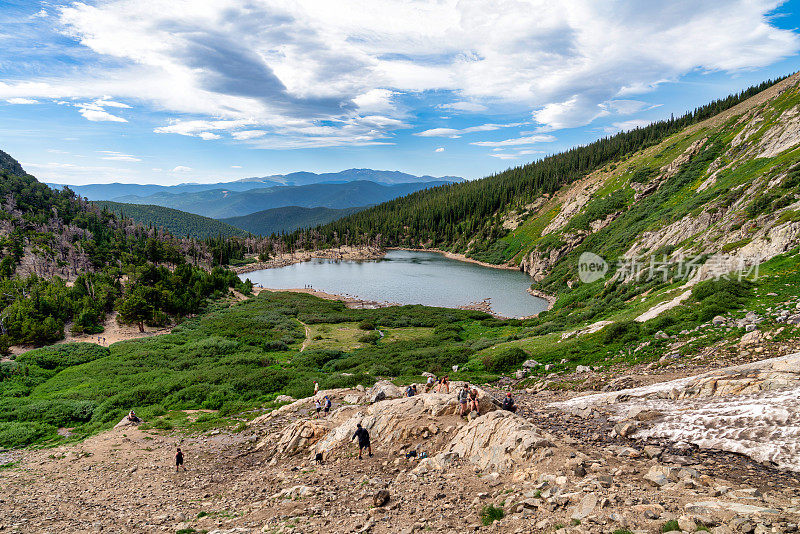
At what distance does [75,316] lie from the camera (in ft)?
196

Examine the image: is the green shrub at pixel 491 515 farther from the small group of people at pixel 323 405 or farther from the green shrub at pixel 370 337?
the green shrub at pixel 370 337

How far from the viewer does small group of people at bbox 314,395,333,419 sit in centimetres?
2305

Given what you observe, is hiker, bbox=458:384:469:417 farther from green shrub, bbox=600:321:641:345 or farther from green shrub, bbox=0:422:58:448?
green shrub, bbox=0:422:58:448

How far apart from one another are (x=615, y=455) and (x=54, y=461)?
28307 millimetres

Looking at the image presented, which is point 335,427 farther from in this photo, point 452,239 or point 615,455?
point 452,239

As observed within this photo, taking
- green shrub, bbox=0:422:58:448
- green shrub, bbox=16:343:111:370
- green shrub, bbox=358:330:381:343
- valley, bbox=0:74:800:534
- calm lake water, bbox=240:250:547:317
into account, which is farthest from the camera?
calm lake water, bbox=240:250:547:317

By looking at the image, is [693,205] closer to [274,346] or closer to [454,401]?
[454,401]

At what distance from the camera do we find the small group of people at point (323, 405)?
2305 cm

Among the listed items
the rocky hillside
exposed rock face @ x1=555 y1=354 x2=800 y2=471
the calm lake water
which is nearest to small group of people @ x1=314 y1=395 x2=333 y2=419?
exposed rock face @ x1=555 y1=354 x2=800 y2=471

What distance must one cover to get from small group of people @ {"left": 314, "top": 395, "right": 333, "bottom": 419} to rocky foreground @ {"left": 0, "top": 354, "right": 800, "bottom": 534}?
191 centimetres

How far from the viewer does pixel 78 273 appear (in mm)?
100250

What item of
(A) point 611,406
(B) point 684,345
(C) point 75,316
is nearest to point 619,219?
(B) point 684,345

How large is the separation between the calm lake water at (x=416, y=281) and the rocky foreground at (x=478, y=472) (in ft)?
187

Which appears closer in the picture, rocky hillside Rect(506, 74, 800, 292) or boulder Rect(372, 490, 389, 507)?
boulder Rect(372, 490, 389, 507)
